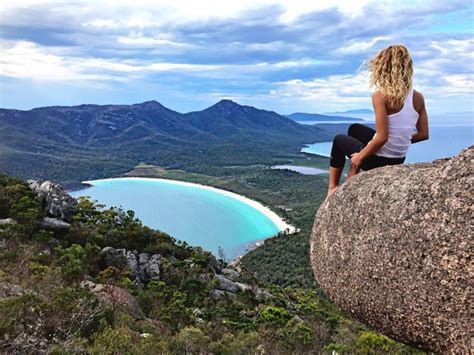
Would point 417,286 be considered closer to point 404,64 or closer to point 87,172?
point 404,64

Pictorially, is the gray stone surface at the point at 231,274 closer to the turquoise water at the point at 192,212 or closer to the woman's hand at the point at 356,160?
the woman's hand at the point at 356,160

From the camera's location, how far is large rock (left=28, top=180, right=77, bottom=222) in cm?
2292

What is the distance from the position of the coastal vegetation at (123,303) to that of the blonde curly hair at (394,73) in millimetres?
5779

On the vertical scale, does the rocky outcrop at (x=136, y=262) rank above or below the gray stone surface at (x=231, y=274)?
above

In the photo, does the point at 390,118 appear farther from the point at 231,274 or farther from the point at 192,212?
the point at 192,212

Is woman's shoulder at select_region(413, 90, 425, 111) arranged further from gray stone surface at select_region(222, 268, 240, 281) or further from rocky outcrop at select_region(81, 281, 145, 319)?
gray stone surface at select_region(222, 268, 240, 281)

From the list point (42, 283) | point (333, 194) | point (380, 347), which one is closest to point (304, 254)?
point (380, 347)

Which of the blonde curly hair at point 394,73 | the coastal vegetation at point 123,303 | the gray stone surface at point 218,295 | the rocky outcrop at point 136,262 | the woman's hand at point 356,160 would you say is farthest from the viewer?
the gray stone surface at point 218,295

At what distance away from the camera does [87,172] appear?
16250 cm

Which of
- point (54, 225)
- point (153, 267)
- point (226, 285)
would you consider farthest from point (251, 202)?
point (54, 225)

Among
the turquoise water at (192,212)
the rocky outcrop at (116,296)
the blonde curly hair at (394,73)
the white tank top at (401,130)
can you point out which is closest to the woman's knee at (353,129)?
the white tank top at (401,130)

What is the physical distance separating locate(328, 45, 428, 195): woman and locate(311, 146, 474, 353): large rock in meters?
0.35

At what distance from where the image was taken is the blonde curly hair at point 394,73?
14.8ft

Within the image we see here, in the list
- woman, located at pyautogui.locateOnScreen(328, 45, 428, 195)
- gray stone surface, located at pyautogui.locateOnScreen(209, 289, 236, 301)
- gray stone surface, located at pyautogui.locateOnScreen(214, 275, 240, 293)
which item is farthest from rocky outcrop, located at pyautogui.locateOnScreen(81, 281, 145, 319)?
gray stone surface, located at pyautogui.locateOnScreen(214, 275, 240, 293)
